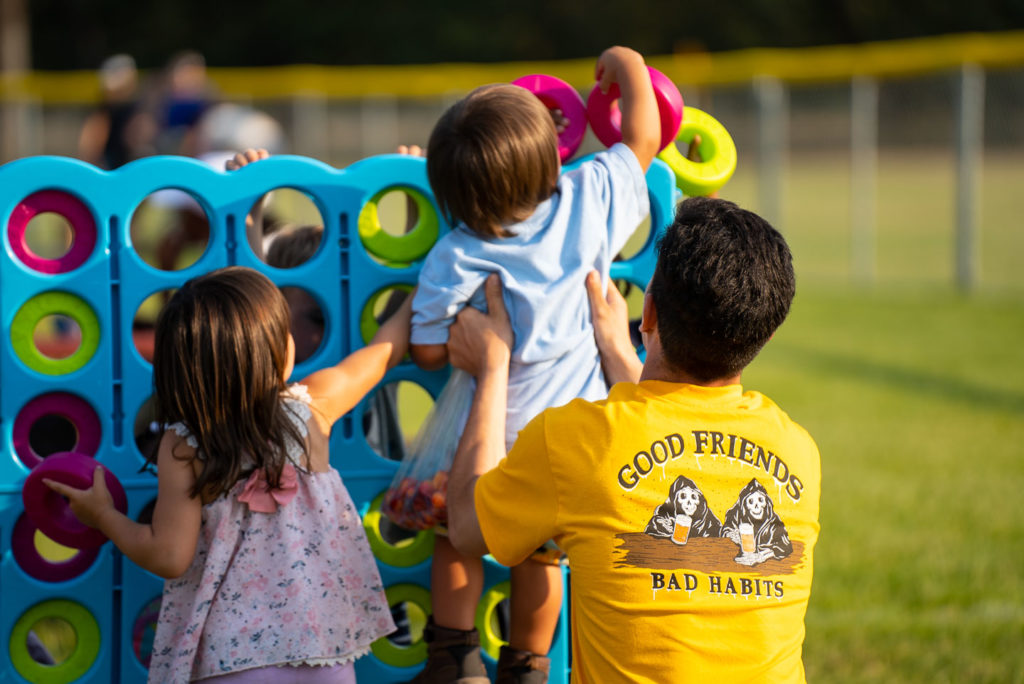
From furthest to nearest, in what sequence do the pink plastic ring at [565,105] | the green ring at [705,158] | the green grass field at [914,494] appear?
the green grass field at [914,494] < the green ring at [705,158] < the pink plastic ring at [565,105]

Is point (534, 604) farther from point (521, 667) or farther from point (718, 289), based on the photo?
point (718, 289)

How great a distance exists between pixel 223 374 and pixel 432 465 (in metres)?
0.57

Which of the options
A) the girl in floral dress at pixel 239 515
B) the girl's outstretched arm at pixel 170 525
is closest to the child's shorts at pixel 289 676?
the girl in floral dress at pixel 239 515

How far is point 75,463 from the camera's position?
81.5 inches

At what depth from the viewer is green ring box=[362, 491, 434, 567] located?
8.05ft

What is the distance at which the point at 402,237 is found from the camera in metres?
2.44

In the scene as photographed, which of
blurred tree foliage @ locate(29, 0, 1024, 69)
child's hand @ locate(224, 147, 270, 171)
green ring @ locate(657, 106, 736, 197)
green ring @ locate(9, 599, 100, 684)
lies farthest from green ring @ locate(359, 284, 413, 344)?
blurred tree foliage @ locate(29, 0, 1024, 69)

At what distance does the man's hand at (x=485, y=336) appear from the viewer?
2.18m

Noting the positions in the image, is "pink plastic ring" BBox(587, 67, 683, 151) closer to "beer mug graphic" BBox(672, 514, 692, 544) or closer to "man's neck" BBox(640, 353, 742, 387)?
"man's neck" BBox(640, 353, 742, 387)

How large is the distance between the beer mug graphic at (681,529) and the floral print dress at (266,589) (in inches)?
28.6

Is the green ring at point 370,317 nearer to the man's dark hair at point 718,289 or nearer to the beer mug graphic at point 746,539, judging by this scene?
the man's dark hair at point 718,289

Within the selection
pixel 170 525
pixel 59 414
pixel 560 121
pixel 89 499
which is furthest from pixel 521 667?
pixel 560 121

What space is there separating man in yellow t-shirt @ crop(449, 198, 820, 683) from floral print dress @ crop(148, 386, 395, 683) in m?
0.42

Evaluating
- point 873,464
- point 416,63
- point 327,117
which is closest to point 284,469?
point 873,464
